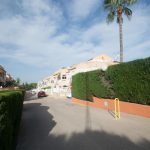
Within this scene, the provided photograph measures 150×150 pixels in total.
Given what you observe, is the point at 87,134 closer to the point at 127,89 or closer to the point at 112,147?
the point at 112,147

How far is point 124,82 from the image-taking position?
58.0 ft

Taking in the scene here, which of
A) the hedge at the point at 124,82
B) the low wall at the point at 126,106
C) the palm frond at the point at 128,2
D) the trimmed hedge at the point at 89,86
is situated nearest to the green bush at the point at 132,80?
the hedge at the point at 124,82

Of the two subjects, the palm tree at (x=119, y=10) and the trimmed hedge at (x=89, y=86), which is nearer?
the trimmed hedge at (x=89, y=86)

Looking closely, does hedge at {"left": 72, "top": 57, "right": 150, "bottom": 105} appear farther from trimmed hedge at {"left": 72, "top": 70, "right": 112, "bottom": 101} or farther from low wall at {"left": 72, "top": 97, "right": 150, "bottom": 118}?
low wall at {"left": 72, "top": 97, "right": 150, "bottom": 118}

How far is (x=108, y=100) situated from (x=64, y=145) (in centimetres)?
1283

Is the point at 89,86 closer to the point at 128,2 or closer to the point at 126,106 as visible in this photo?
the point at 126,106

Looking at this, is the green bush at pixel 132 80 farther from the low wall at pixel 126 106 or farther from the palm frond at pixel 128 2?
the palm frond at pixel 128 2

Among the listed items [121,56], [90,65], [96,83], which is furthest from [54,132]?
[90,65]

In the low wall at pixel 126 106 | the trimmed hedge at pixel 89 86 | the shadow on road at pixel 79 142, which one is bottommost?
the shadow on road at pixel 79 142

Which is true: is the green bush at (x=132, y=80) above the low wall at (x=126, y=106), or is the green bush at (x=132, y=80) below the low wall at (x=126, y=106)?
above

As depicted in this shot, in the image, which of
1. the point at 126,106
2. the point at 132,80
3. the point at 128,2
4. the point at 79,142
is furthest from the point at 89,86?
the point at 79,142

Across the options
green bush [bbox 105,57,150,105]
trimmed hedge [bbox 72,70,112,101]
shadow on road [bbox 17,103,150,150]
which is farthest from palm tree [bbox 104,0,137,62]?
shadow on road [bbox 17,103,150,150]

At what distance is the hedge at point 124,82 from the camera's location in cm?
1492

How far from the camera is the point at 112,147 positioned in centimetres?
796
